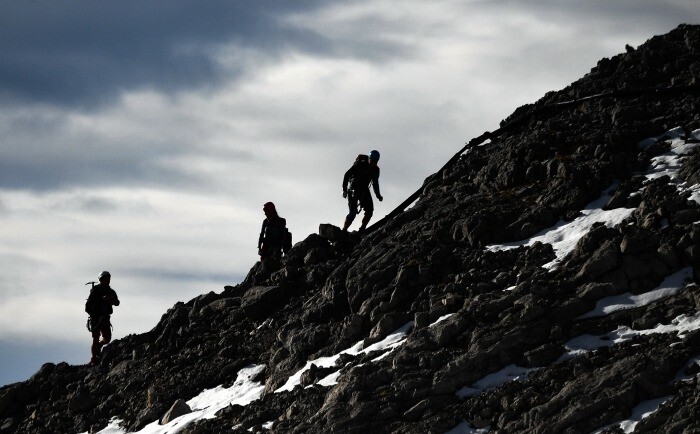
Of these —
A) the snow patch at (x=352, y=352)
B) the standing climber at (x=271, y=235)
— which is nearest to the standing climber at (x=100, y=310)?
the standing climber at (x=271, y=235)

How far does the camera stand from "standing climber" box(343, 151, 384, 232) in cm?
2788

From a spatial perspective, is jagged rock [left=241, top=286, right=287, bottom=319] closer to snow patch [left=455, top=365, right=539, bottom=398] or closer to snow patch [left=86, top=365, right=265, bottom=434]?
snow patch [left=86, top=365, right=265, bottom=434]

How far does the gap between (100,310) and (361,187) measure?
808 centimetres

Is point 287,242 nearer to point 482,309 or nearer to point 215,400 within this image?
point 215,400

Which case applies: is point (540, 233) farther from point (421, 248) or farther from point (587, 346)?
point (587, 346)

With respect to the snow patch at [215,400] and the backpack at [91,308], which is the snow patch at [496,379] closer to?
the snow patch at [215,400]

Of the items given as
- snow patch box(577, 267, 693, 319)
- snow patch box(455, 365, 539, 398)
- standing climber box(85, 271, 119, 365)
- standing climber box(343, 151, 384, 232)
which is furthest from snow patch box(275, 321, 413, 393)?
standing climber box(85, 271, 119, 365)

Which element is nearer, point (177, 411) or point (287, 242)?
point (177, 411)

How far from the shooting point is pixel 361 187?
27.9 metres

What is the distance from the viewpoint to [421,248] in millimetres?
22984

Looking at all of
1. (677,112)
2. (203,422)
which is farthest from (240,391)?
(677,112)

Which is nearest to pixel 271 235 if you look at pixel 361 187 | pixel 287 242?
pixel 287 242

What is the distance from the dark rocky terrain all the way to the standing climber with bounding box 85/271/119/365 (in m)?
0.62

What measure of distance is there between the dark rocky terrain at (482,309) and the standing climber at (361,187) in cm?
61
